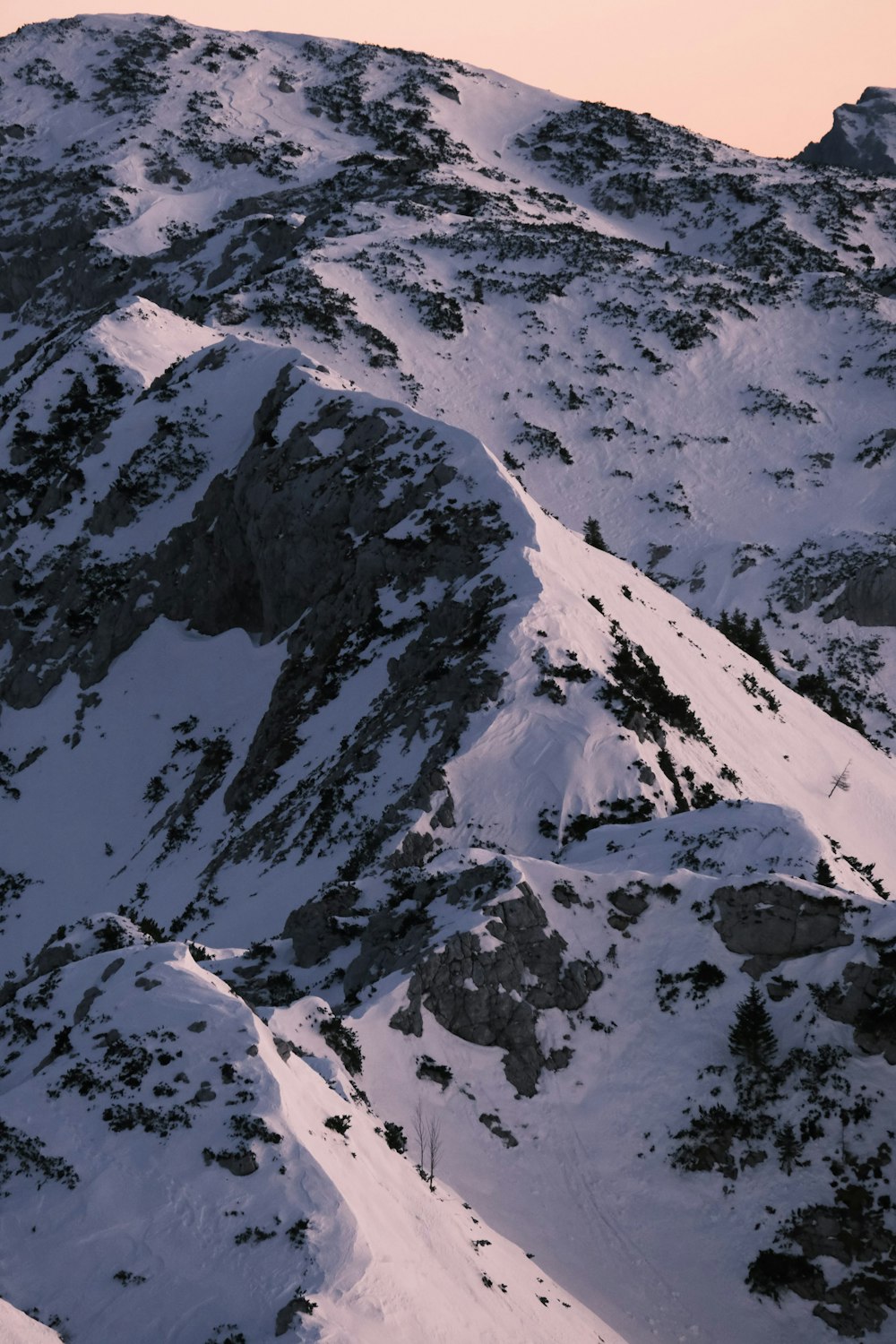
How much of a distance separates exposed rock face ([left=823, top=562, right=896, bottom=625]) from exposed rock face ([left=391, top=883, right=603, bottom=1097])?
1803 inches

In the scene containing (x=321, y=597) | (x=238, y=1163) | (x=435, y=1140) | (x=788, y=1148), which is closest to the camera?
(x=238, y=1163)

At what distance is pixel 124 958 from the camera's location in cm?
1855

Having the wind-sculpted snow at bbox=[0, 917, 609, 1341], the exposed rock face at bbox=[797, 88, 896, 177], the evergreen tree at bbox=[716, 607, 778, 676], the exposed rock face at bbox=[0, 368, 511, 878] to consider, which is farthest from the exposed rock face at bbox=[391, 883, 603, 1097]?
the exposed rock face at bbox=[797, 88, 896, 177]

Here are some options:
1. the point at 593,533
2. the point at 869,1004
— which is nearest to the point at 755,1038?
the point at 869,1004

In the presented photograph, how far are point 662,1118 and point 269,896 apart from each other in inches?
493

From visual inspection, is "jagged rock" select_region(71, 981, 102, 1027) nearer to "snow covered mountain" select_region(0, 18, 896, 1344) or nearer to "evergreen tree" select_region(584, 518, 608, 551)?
"snow covered mountain" select_region(0, 18, 896, 1344)

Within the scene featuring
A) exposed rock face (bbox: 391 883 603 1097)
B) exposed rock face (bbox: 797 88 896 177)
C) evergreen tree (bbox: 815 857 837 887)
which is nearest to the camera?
exposed rock face (bbox: 391 883 603 1097)

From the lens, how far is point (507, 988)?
75.4ft

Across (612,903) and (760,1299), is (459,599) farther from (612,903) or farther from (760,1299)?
(760,1299)

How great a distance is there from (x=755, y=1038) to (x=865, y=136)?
194336 mm

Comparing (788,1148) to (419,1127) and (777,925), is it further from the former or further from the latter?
(419,1127)

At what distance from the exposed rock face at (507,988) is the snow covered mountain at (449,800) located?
0.28 ft

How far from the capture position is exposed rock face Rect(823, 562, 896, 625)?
6444 centimetres

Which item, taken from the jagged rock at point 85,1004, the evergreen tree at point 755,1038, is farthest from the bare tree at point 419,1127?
the evergreen tree at point 755,1038
